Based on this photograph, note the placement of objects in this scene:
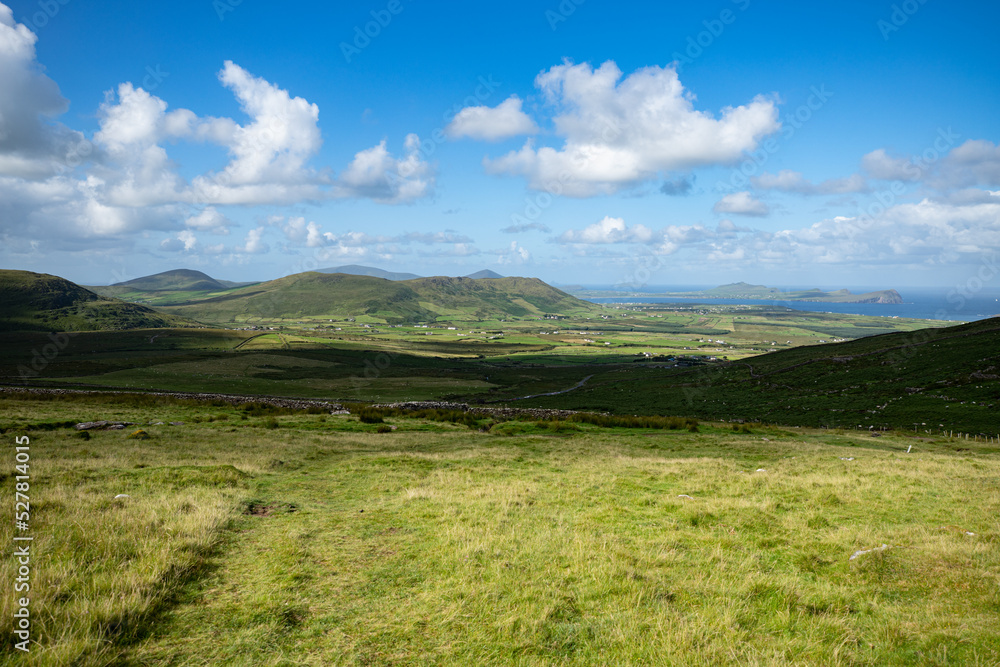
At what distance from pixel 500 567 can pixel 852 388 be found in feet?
300

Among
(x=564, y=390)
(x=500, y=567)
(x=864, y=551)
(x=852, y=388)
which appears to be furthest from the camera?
(x=564, y=390)

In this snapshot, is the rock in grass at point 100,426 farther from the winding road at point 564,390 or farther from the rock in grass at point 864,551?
the winding road at point 564,390

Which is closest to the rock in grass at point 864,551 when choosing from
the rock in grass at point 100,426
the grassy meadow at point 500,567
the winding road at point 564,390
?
the grassy meadow at point 500,567

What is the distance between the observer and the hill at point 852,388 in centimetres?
6016

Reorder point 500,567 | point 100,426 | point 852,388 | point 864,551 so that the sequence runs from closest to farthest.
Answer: point 500,567
point 864,551
point 100,426
point 852,388

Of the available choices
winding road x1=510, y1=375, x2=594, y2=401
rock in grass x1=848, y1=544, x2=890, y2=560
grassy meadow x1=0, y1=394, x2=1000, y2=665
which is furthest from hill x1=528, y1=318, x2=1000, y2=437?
rock in grass x1=848, y1=544, x2=890, y2=560

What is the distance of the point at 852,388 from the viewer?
7775 cm

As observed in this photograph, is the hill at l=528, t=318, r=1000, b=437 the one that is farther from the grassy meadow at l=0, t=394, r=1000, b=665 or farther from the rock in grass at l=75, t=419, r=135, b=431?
the rock in grass at l=75, t=419, r=135, b=431

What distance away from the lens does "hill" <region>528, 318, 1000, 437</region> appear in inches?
2368

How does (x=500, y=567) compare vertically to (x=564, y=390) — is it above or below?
above

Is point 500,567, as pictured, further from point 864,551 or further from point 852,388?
point 852,388

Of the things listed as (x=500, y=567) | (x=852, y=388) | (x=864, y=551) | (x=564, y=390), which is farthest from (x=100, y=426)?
(x=852, y=388)

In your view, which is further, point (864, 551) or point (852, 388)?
point (852, 388)

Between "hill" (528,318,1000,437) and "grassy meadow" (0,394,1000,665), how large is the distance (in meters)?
50.7
